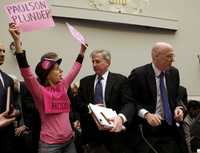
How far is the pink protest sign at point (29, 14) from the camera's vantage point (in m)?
3.62

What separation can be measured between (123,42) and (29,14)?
10.7 feet

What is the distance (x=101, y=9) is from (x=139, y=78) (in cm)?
233

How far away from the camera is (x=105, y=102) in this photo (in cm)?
429

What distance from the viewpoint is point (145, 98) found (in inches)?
170

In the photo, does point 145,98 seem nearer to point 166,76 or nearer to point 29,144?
point 166,76

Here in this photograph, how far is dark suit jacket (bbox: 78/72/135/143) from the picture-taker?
167 inches

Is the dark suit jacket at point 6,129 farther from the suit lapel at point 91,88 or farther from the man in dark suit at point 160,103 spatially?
the man in dark suit at point 160,103

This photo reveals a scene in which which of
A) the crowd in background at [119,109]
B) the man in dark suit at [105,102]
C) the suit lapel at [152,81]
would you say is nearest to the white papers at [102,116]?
the crowd in background at [119,109]

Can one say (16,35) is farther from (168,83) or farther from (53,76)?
(168,83)

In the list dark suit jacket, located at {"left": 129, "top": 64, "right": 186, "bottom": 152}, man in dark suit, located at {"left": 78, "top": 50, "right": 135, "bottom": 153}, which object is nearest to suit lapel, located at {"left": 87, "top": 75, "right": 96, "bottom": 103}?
man in dark suit, located at {"left": 78, "top": 50, "right": 135, "bottom": 153}

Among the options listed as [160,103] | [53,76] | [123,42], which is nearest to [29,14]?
[53,76]

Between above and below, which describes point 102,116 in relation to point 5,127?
above

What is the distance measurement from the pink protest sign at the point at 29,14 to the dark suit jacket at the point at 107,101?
0.95m

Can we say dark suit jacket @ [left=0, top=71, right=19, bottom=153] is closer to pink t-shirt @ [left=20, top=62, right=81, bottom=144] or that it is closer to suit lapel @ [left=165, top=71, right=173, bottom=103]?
pink t-shirt @ [left=20, top=62, right=81, bottom=144]
